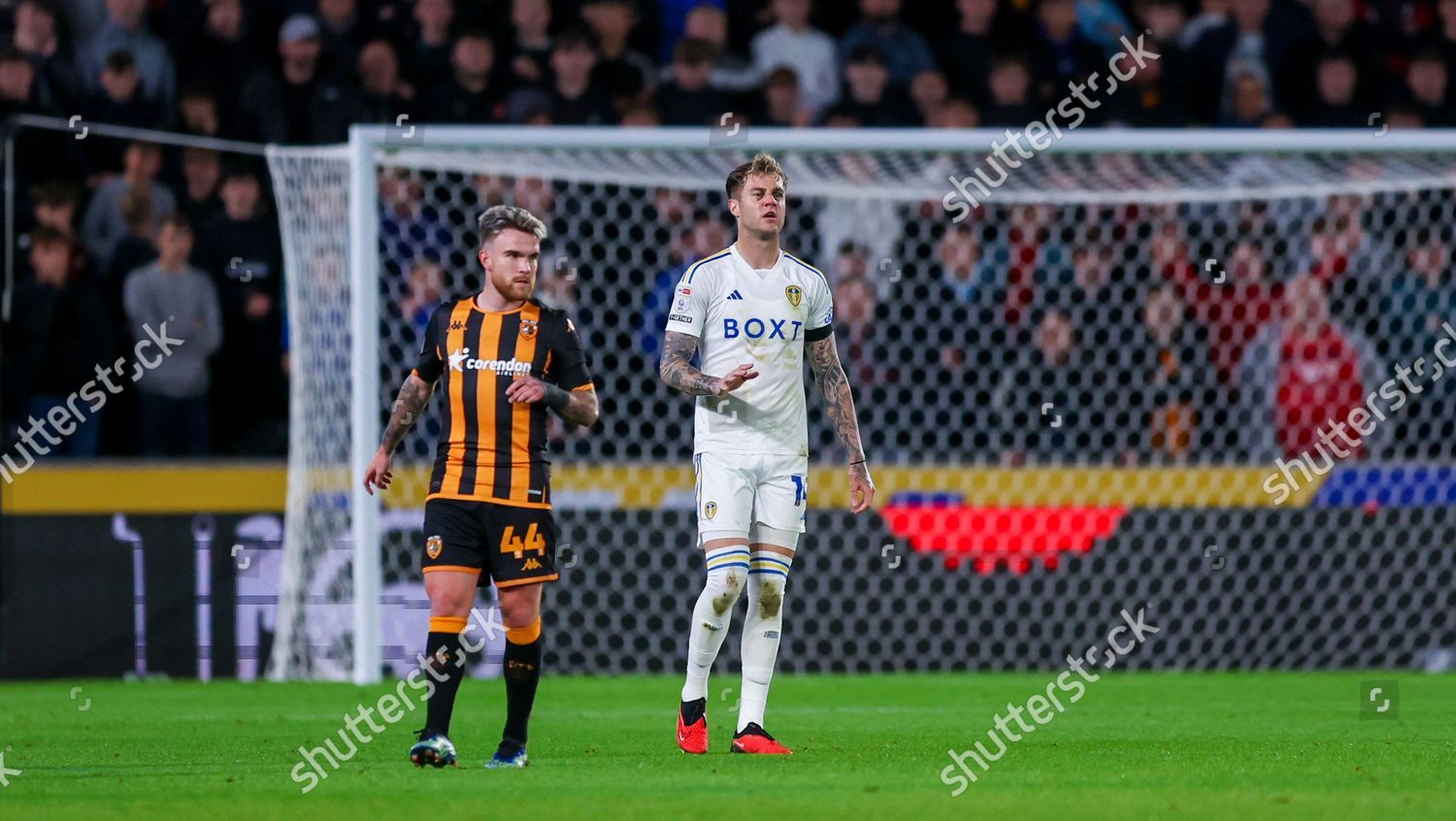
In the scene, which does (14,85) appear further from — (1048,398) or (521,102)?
(1048,398)

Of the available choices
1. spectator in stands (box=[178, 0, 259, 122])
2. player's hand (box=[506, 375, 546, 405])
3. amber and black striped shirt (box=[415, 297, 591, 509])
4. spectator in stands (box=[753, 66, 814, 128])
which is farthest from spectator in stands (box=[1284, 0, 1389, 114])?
player's hand (box=[506, 375, 546, 405])

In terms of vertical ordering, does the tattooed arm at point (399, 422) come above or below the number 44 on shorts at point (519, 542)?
above

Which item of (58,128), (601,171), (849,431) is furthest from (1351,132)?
(58,128)

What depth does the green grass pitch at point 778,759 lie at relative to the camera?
17.4 feet

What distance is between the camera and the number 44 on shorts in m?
6.38

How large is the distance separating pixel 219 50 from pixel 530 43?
7.06 ft

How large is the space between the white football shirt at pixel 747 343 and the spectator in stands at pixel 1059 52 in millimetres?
7916

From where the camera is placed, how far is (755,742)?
22.3 feet

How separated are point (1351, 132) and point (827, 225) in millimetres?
3275

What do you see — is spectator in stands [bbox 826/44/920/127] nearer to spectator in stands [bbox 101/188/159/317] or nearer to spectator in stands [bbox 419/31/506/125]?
spectator in stands [bbox 419/31/506/125]

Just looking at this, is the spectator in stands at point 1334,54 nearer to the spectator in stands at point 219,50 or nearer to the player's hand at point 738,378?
the spectator in stands at point 219,50

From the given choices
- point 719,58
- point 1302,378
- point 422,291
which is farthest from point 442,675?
point 719,58

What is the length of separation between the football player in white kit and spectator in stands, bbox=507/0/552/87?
6.96 m

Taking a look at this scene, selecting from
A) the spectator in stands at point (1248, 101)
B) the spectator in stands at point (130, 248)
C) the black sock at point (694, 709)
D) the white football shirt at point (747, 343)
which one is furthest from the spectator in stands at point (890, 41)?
the black sock at point (694, 709)
